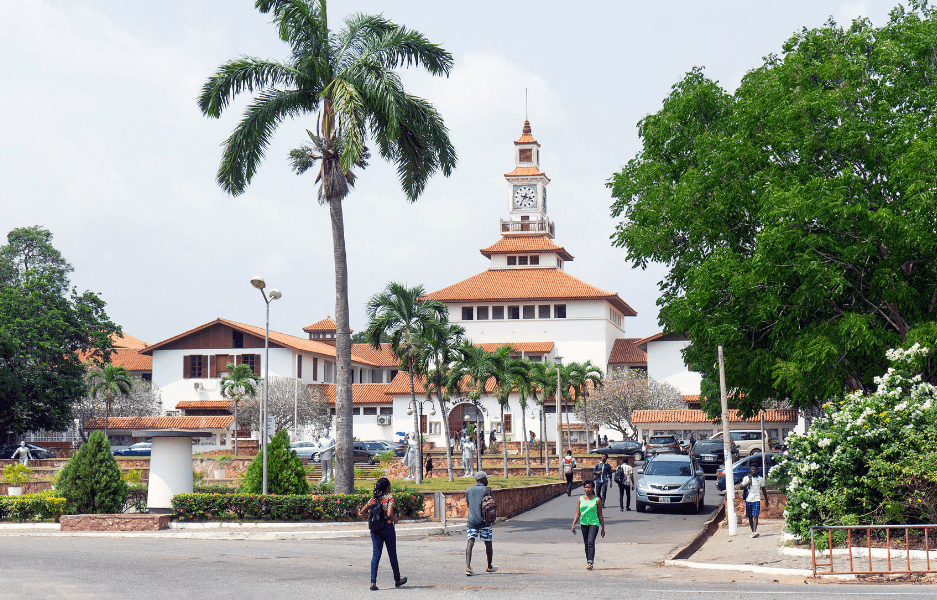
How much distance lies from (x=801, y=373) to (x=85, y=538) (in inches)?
628

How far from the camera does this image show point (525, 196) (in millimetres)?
92812

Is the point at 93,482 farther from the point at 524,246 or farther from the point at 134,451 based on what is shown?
the point at 524,246

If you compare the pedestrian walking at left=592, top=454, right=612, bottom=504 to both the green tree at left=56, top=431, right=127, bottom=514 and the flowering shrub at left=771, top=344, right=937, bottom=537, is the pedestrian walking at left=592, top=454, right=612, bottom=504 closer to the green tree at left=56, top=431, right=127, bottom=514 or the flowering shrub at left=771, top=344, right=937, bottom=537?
the flowering shrub at left=771, top=344, right=937, bottom=537

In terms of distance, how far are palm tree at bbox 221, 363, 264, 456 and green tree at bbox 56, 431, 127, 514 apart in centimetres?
4860

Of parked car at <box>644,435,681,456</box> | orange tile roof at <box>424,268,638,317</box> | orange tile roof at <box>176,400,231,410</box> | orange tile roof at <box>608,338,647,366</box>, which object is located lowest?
parked car at <box>644,435,681,456</box>

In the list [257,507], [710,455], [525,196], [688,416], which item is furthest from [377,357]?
[257,507]

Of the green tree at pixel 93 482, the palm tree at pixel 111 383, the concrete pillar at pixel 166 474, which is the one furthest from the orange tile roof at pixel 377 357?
the green tree at pixel 93 482

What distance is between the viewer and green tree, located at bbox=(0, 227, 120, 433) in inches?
2233

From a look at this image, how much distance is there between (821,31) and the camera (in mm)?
25375

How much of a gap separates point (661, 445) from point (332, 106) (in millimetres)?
34393

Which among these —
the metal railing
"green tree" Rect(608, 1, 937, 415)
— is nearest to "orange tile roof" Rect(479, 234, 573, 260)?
"green tree" Rect(608, 1, 937, 415)

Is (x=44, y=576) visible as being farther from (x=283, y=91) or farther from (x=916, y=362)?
(x=916, y=362)

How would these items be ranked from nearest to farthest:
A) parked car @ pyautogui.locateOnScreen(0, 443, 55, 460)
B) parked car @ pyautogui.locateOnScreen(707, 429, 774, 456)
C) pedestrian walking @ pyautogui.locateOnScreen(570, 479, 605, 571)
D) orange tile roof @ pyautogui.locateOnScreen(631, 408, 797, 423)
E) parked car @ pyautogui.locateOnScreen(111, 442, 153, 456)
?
pedestrian walking @ pyautogui.locateOnScreen(570, 479, 605, 571)
parked car @ pyautogui.locateOnScreen(707, 429, 774, 456)
parked car @ pyautogui.locateOnScreen(0, 443, 55, 460)
parked car @ pyautogui.locateOnScreen(111, 442, 153, 456)
orange tile roof @ pyautogui.locateOnScreen(631, 408, 797, 423)

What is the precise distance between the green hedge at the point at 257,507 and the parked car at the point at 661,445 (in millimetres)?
29264
